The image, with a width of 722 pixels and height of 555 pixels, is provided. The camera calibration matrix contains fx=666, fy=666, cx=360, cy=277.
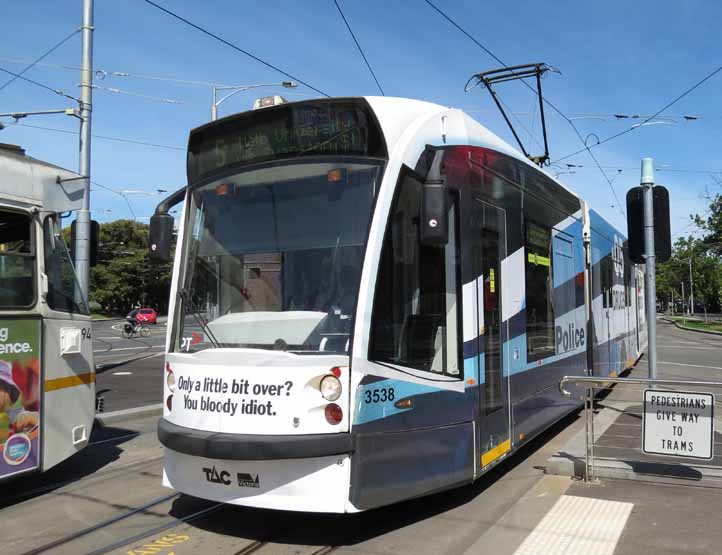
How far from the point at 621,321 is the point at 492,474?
25.1 feet

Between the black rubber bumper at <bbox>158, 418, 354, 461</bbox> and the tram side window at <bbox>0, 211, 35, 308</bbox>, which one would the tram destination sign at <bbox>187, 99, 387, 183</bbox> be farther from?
the black rubber bumper at <bbox>158, 418, 354, 461</bbox>

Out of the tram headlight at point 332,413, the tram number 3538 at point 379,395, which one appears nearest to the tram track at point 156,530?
the tram headlight at point 332,413

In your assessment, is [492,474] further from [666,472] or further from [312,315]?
[312,315]

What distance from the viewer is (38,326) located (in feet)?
20.1

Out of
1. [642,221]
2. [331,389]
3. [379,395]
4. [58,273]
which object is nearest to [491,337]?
[379,395]

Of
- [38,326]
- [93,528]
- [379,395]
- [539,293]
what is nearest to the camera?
[379,395]

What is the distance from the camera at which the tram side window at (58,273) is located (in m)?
A: 6.44

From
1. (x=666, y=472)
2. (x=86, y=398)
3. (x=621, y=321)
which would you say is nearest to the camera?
(x=666, y=472)

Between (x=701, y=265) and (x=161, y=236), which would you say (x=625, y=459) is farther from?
(x=701, y=265)

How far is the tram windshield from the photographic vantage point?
4.73 meters

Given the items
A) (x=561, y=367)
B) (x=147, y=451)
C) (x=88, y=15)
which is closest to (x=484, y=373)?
(x=561, y=367)

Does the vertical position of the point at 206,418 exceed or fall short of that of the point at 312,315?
it falls short

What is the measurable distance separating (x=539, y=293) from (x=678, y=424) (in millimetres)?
1983

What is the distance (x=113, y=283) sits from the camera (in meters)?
69.1
